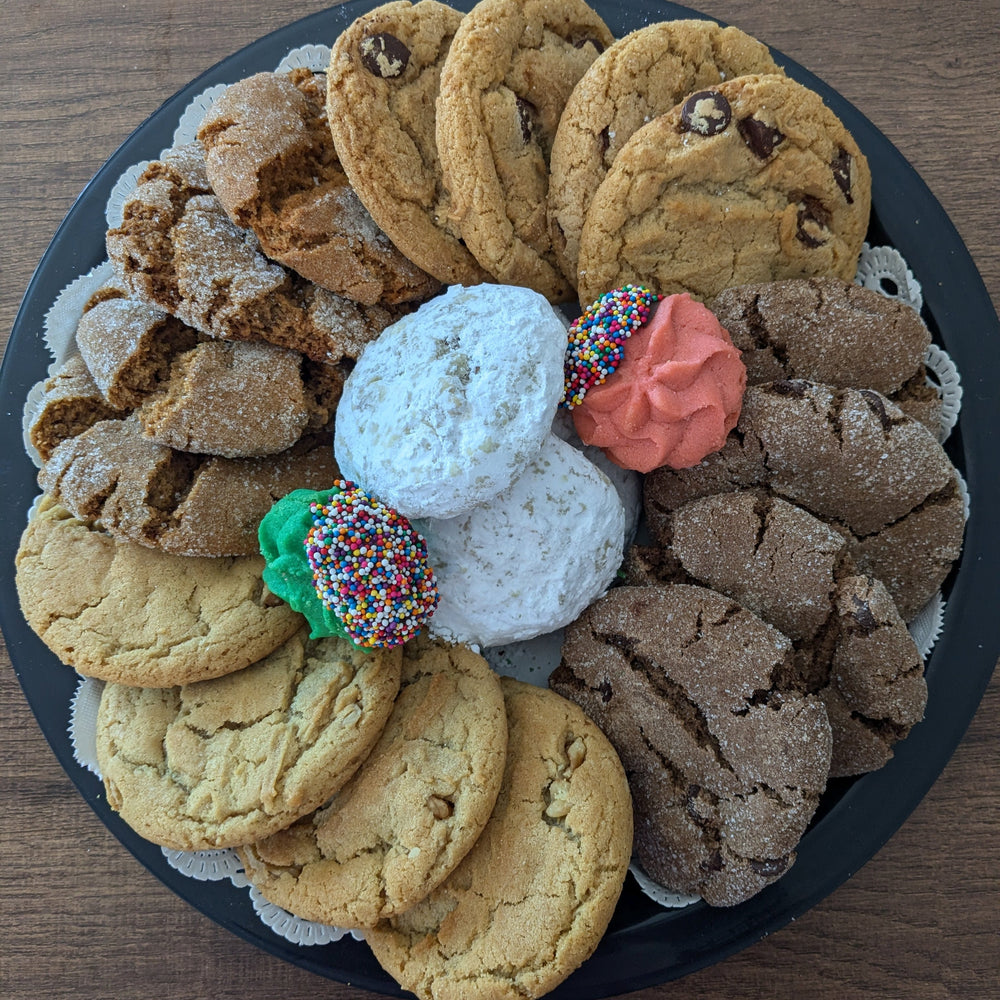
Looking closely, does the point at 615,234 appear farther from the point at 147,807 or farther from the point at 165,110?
the point at 147,807

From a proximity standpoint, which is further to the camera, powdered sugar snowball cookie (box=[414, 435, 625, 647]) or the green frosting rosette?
powdered sugar snowball cookie (box=[414, 435, 625, 647])

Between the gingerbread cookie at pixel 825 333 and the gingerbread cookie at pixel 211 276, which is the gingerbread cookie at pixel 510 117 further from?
the gingerbread cookie at pixel 825 333

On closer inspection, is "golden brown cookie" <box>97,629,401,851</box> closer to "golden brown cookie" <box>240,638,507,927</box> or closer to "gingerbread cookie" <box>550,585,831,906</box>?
"golden brown cookie" <box>240,638,507,927</box>

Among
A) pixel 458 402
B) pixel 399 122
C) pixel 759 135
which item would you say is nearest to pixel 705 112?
pixel 759 135

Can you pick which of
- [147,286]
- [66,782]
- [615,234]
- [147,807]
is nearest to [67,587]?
[147,807]

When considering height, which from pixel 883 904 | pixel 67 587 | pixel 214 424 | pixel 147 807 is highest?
pixel 214 424

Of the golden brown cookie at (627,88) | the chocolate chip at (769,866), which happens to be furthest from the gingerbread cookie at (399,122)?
the chocolate chip at (769,866)

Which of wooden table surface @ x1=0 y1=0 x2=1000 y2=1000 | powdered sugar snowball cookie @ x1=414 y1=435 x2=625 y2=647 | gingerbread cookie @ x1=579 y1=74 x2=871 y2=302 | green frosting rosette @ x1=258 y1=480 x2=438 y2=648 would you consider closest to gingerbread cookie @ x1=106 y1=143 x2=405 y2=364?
green frosting rosette @ x1=258 y1=480 x2=438 y2=648
